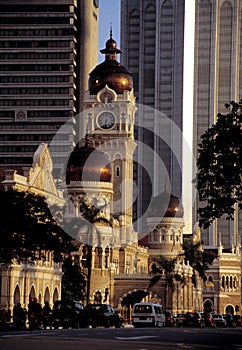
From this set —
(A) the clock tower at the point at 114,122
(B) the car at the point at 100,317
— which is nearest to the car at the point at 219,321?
(B) the car at the point at 100,317

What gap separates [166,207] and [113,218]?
20777 mm

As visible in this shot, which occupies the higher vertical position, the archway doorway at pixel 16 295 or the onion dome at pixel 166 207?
the onion dome at pixel 166 207

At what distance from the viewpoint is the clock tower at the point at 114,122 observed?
161 m

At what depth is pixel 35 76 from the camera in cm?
18138

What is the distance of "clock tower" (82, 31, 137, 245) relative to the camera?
528ft

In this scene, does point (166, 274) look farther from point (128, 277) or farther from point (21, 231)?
point (21, 231)

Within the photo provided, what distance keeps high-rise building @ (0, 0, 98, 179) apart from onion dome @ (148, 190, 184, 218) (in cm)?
2034

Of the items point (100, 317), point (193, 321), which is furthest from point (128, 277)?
point (100, 317)

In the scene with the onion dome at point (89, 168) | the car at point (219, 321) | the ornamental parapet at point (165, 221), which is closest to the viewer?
the car at point (219, 321)

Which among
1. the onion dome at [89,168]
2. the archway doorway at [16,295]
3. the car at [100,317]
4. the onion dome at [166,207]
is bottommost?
the car at [100,317]

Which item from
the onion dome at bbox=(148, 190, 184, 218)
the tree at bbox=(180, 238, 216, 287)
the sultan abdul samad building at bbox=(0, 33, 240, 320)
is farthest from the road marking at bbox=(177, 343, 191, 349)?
the onion dome at bbox=(148, 190, 184, 218)

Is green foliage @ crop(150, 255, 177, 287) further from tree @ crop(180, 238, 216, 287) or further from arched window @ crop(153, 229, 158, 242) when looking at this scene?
arched window @ crop(153, 229, 158, 242)

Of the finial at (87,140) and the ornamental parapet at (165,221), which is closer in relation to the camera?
the finial at (87,140)

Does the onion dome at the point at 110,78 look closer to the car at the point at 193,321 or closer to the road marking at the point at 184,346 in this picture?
the car at the point at 193,321
